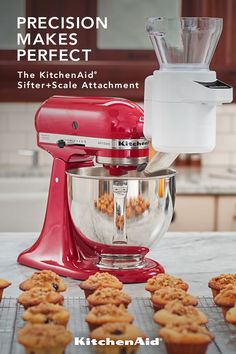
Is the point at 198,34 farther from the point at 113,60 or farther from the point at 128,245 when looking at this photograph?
the point at 113,60

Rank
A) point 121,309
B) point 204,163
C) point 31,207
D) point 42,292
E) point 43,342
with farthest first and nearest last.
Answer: point 204,163
point 31,207
point 42,292
point 121,309
point 43,342

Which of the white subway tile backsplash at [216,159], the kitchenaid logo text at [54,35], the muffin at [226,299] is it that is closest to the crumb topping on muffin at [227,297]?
the muffin at [226,299]

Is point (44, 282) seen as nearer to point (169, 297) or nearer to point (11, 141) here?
point (169, 297)

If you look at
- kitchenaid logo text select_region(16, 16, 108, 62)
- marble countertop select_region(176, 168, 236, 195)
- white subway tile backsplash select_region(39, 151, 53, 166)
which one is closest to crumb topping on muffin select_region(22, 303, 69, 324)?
marble countertop select_region(176, 168, 236, 195)

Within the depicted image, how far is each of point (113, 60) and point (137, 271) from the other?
2181 mm

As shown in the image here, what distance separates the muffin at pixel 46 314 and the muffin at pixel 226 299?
31cm

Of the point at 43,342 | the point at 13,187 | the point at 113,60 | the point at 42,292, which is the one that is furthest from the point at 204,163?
the point at 43,342

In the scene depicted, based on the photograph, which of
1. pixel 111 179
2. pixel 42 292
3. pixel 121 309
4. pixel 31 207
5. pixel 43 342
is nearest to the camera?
pixel 43 342

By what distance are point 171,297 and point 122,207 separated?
1.00ft

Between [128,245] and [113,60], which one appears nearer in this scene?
[128,245]

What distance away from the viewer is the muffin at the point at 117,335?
1430 millimetres

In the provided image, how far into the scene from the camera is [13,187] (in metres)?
3.85

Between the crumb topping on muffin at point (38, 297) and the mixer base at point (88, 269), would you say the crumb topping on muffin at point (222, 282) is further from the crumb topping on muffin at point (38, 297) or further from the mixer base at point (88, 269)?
the crumb topping on muffin at point (38, 297)

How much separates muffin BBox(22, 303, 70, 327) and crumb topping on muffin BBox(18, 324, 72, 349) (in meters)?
0.06
